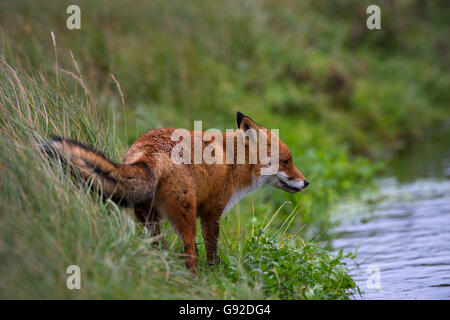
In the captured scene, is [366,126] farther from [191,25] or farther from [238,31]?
[191,25]

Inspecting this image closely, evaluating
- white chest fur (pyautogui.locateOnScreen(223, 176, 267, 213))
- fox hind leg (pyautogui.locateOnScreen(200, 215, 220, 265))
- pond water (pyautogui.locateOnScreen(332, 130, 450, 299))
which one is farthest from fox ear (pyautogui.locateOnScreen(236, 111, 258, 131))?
pond water (pyautogui.locateOnScreen(332, 130, 450, 299))

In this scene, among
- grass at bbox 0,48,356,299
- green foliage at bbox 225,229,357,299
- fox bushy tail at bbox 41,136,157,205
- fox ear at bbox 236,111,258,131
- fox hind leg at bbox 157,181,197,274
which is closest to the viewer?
grass at bbox 0,48,356,299

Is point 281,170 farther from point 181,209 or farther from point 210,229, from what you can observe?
point 181,209

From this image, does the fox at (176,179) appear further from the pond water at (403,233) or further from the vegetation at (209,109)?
the pond water at (403,233)

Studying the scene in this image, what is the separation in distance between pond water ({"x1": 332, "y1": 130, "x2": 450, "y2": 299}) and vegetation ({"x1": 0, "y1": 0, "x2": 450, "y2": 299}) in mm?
533

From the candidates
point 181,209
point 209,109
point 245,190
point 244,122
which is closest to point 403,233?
point 245,190

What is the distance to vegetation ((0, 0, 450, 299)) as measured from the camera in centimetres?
450

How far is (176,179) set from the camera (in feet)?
16.8

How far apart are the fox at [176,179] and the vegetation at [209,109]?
0.74ft

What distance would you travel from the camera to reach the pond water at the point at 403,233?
6355mm

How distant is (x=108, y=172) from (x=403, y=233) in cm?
551

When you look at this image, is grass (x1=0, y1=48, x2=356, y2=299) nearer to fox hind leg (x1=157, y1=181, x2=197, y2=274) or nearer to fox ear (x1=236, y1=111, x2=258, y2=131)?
fox hind leg (x1=157, y1=181, x2=197, y2=274)

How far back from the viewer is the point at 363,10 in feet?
82.1

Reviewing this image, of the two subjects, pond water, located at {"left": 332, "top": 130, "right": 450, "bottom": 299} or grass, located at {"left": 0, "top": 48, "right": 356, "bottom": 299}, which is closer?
grass, located at {"left": 0, "top": 48, "right": 356, "bottom": 299}
